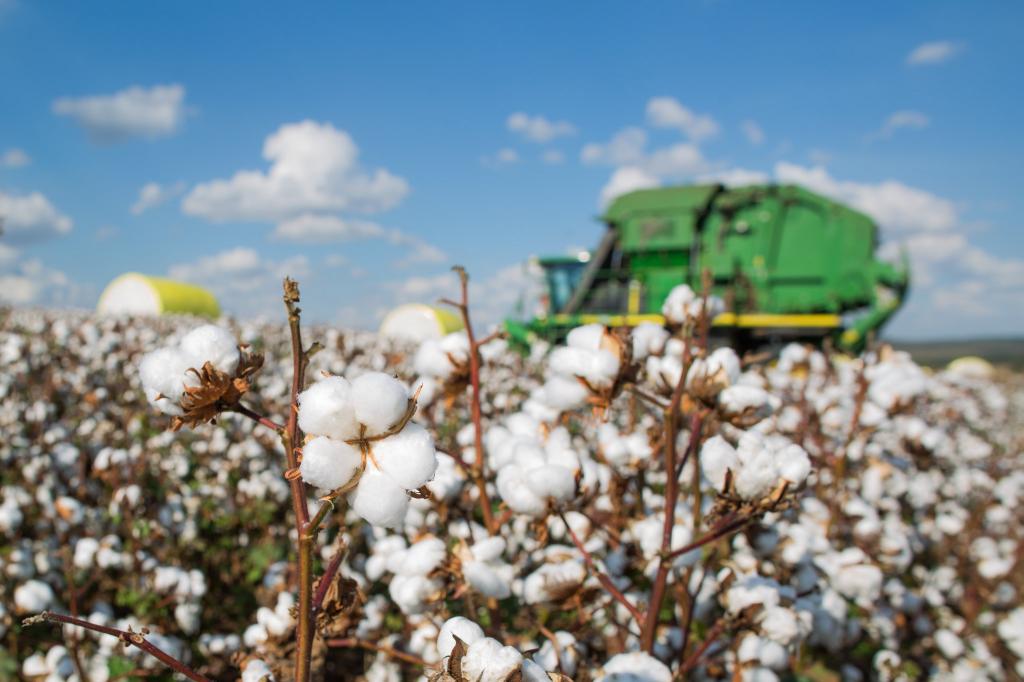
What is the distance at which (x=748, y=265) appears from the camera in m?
15.9

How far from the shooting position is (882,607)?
11.3 ft

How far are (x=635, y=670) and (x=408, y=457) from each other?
822 mm

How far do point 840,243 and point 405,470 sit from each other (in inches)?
658

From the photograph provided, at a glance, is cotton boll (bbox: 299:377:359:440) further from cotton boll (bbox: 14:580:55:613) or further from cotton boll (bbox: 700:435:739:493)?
cotton boll (bbox: 14:580:55:613)

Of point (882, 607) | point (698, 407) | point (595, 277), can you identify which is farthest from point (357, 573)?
point (595, 277)

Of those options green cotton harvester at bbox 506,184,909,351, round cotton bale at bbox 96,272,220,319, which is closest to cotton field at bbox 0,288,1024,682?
green cotton harvester at bbox 506,184,909,351

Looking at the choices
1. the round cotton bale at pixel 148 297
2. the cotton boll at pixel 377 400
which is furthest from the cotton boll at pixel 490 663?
the round cotton bale at pixel 148 297

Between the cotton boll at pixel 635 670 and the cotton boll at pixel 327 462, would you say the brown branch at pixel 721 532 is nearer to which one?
the cotton boll at pixel 635 670

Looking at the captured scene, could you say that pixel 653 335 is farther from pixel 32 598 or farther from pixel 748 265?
pixel 748 265

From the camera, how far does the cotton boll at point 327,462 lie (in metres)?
0.87

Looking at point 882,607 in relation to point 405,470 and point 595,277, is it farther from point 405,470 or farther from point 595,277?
point 595,277

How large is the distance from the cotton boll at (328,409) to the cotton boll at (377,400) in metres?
0.01

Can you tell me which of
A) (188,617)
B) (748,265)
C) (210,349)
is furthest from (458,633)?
(748,265)

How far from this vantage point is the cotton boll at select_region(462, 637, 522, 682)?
0.93 metres
